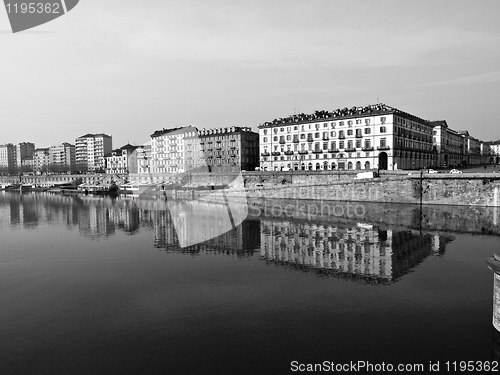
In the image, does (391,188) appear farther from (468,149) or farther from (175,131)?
(468,149)

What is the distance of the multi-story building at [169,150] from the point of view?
144 meters

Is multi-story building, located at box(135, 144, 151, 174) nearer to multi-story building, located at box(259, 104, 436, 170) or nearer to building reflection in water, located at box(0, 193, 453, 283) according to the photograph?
multi-story building, located at box(259, 104, 436, 170)

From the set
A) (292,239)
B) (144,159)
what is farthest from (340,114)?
(144,159)

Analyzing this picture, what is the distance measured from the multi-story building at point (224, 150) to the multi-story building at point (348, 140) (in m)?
13.3

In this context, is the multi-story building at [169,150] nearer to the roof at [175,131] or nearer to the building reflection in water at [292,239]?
the roof at [175,131]

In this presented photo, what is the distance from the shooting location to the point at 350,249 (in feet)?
119

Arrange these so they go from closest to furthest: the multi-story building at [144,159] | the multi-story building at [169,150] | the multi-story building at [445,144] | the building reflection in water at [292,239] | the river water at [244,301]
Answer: the river water at [244,301] < the building reflection in water at [292,239] < the multi-story building at [445,144] < the multi-story building at [169,150] < the multi-story building at [144,159]

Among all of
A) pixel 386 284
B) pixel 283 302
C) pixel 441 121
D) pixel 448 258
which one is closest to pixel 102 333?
pixel 283 302

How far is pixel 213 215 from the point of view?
212 feet

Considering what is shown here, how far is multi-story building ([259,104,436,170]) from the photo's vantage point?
9475 centimetres

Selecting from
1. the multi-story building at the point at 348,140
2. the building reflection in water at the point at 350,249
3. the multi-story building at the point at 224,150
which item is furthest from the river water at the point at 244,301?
the multi-story building at the point at 224,150

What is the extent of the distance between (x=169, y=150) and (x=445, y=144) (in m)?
105

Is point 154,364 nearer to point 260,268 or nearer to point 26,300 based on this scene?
point 26,300

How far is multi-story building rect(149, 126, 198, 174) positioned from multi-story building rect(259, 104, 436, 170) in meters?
39.6
